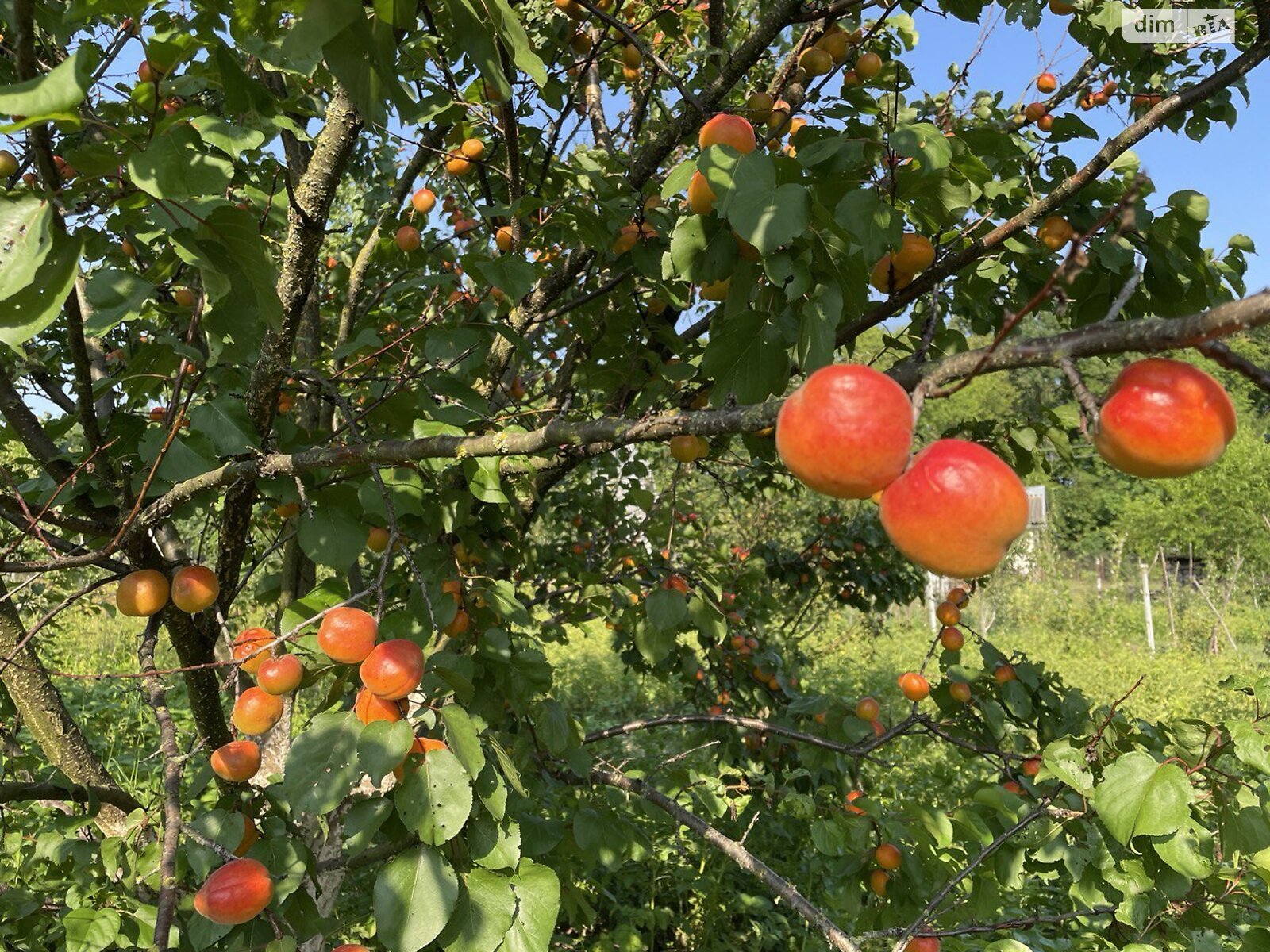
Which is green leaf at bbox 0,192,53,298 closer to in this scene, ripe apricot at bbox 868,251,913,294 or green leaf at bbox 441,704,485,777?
green leaf at bbox 441,704,485,777

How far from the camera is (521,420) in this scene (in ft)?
7.48

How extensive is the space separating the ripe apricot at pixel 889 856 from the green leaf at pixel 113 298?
6.10 ft

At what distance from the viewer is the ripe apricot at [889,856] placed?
1.79 metres

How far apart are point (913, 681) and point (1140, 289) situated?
4.82 feet

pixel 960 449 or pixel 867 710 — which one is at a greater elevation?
pixel 960 449

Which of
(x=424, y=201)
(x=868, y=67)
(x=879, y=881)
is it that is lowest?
(x=879, y=881)

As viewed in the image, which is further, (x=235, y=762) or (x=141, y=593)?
(x=141, y=593)

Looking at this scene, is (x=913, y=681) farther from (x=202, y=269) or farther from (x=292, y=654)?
(x=202, y=269)

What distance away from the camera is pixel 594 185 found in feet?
5.90

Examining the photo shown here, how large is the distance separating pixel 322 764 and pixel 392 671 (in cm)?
17

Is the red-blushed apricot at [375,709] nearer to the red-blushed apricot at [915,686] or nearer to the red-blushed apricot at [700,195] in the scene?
the red-blushed apricot at [700,195]

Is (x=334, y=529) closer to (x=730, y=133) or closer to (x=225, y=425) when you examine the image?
(x=225, y=425)

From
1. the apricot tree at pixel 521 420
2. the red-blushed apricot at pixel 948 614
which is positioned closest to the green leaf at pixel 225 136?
the apricot tree at pixel 521 420

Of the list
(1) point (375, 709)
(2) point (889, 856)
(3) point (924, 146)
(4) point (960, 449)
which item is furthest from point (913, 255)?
(2) point (889, 856)
